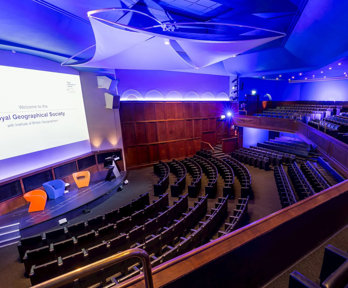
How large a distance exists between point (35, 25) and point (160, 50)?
3.53 metres

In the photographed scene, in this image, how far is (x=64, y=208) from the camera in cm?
601

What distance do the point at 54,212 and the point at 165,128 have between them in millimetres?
6974

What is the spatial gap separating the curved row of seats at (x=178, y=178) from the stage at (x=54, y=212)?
2.40 meters

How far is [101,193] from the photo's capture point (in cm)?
695

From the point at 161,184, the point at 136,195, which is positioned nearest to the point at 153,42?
the point at 161,184

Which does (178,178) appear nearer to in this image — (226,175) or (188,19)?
(226,175)

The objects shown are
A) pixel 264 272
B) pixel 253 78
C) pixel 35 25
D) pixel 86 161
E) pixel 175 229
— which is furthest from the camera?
pixel 253 78

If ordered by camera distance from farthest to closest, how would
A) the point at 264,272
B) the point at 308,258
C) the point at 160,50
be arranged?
the point at 160,50, the point at 308,258, the point at 264,272

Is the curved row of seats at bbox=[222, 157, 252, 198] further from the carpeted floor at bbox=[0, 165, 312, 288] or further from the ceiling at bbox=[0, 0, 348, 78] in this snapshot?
the ceiling at bbox=[0, 0, 348, 78]

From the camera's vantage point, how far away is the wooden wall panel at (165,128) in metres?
10.5

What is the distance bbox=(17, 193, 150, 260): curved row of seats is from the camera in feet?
12.9

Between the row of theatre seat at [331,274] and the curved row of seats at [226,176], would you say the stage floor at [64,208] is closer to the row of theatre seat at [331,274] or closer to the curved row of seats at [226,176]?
the curved row of seats at [226,176]

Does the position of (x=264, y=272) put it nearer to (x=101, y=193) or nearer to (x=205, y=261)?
(x=205, y=261)

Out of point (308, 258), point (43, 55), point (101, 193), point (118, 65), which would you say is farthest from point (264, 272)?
point (43, 55)
